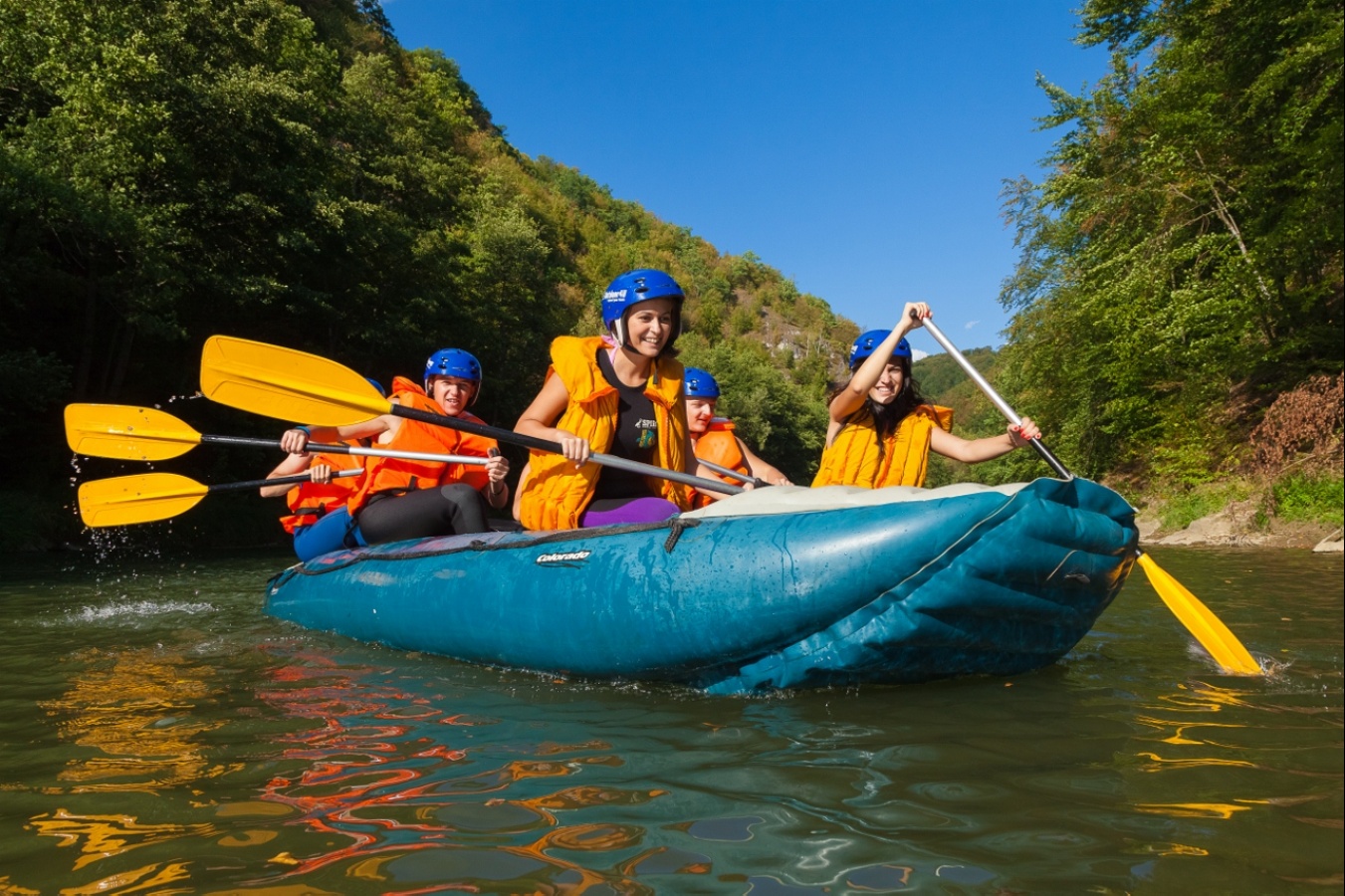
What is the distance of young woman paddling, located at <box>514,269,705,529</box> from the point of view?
4.12m

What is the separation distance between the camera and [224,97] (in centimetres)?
1488

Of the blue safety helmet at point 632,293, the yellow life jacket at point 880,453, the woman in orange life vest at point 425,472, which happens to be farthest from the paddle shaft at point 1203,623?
the woman in orange life vest at point 425,472

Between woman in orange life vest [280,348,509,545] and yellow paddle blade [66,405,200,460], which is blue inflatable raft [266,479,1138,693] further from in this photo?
yellow paddle blade [66,405,200,460]

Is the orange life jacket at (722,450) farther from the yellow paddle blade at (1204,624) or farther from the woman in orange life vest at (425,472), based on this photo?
the yellow paddle blade at (1204,624)

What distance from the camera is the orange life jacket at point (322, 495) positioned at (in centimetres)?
629

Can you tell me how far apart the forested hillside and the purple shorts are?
1049cm

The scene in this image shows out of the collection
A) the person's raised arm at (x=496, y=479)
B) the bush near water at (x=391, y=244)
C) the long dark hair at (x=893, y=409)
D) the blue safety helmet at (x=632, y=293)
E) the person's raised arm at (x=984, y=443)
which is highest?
the bush near water at (x=391, y=244)

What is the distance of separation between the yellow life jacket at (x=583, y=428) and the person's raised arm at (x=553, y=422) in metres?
0.04

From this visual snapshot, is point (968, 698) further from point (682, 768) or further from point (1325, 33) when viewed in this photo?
point (1325, 33)

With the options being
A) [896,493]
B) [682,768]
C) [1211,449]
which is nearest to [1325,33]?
[1211,449]

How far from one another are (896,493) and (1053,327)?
18840mm

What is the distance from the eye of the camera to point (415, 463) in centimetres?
568

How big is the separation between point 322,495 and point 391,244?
14.8 metres

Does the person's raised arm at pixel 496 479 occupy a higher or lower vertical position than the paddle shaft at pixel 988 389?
lower
